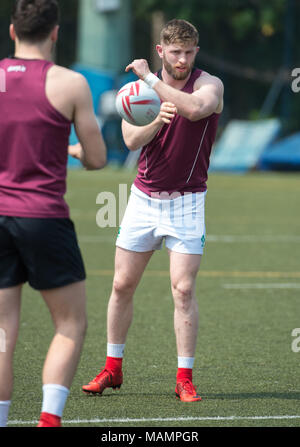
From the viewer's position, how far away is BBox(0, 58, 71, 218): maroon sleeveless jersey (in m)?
4.39

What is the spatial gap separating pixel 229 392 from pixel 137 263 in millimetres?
1038

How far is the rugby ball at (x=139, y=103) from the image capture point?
222 inches

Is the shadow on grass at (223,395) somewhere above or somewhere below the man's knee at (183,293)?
below

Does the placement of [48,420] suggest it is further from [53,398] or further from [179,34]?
[179,34]

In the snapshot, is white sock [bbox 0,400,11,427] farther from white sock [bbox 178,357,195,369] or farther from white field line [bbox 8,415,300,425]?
white sock [bbox 178,357,195,369]

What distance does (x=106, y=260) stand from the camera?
12.3 meters

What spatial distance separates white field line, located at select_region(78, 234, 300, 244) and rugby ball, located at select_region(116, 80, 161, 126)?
832 centimetres

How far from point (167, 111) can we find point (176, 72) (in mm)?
424

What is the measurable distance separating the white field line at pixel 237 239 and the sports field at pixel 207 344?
0.02 m

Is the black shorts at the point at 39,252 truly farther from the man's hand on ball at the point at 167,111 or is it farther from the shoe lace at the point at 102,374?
the shoe lace at the point at 102,374

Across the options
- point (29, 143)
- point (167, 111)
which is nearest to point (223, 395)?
point (167, 111)

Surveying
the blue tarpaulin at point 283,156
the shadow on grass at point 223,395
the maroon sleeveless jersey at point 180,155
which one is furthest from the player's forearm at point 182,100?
the blue tarpaulin at point 283,156

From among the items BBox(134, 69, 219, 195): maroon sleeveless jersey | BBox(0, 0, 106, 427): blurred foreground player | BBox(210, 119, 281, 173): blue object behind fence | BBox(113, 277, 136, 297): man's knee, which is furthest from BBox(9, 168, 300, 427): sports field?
BBox(210, 119, 281, 173): blue object behind fence

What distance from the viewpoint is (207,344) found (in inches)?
301
